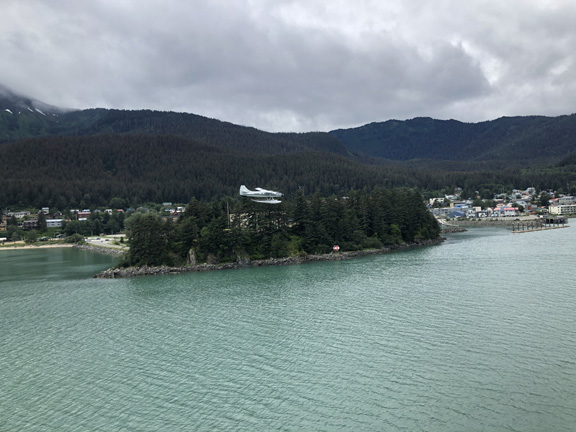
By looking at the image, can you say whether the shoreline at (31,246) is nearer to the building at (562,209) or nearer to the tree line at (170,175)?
the tree line at (170,175)

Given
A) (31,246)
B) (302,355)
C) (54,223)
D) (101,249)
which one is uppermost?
(54,223)

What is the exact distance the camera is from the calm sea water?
14.9m

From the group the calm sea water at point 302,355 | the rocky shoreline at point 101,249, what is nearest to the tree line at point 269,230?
the calm sea water at point 302,355

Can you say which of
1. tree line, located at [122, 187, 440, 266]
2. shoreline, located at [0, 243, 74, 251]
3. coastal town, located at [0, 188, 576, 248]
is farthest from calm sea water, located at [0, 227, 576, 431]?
coastal town, located at [0, 188, 576, 248]

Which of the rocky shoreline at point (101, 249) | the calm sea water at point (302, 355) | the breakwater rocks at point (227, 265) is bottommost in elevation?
the calm sea water at point (302, 355)

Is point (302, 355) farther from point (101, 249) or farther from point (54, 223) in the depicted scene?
point (54, 223)

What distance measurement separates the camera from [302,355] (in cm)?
2047

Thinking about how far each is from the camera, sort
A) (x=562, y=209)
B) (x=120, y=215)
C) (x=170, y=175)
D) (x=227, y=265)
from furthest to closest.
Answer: (x=170, y=175), (x=562, y=209), (x=120, y=215), (x=227, y=265)

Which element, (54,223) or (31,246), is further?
(54,223)

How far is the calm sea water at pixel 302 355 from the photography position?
588 inches

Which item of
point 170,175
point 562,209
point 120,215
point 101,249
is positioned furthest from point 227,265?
point 170,175

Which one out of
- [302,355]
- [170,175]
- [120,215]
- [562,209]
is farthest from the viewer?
[170,175]

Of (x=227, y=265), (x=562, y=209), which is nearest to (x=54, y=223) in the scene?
(x=227, y=265)

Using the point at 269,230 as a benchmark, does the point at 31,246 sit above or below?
below
